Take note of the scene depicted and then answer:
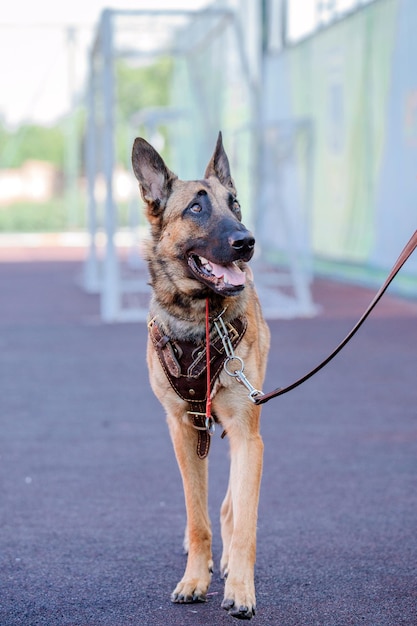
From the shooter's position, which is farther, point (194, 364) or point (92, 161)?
point (92, 161)

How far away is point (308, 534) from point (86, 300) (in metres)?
11.2

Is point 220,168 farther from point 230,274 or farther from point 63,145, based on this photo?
point 63,145

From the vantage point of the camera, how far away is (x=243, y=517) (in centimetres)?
373

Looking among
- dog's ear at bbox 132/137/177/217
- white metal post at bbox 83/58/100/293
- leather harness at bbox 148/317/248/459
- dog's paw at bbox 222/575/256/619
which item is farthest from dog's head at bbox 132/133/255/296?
white metal post at bbox 83/58/100/293

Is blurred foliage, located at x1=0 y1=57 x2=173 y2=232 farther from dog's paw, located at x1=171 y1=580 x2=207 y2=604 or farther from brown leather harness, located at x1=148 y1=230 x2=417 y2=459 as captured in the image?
dog's paw, located at x1=171 y1=580 x2=207 y2=604

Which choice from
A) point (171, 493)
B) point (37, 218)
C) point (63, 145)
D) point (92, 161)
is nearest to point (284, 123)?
point (92, 161)

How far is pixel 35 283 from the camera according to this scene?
18.5 metres

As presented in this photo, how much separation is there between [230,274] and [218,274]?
0.17ft

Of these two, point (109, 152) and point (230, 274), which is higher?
point (109, 152)

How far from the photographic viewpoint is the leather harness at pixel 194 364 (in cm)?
388

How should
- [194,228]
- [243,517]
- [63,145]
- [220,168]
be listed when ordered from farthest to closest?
[63,145] < [220,168] < [194,228] < [243,517]

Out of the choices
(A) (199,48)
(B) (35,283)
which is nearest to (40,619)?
(A) (199,48)

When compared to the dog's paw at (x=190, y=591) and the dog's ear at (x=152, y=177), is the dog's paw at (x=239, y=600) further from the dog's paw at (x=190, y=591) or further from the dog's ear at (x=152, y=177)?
the dog's ear at (x=152, y=177)

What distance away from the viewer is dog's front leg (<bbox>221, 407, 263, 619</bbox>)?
11.9ft
